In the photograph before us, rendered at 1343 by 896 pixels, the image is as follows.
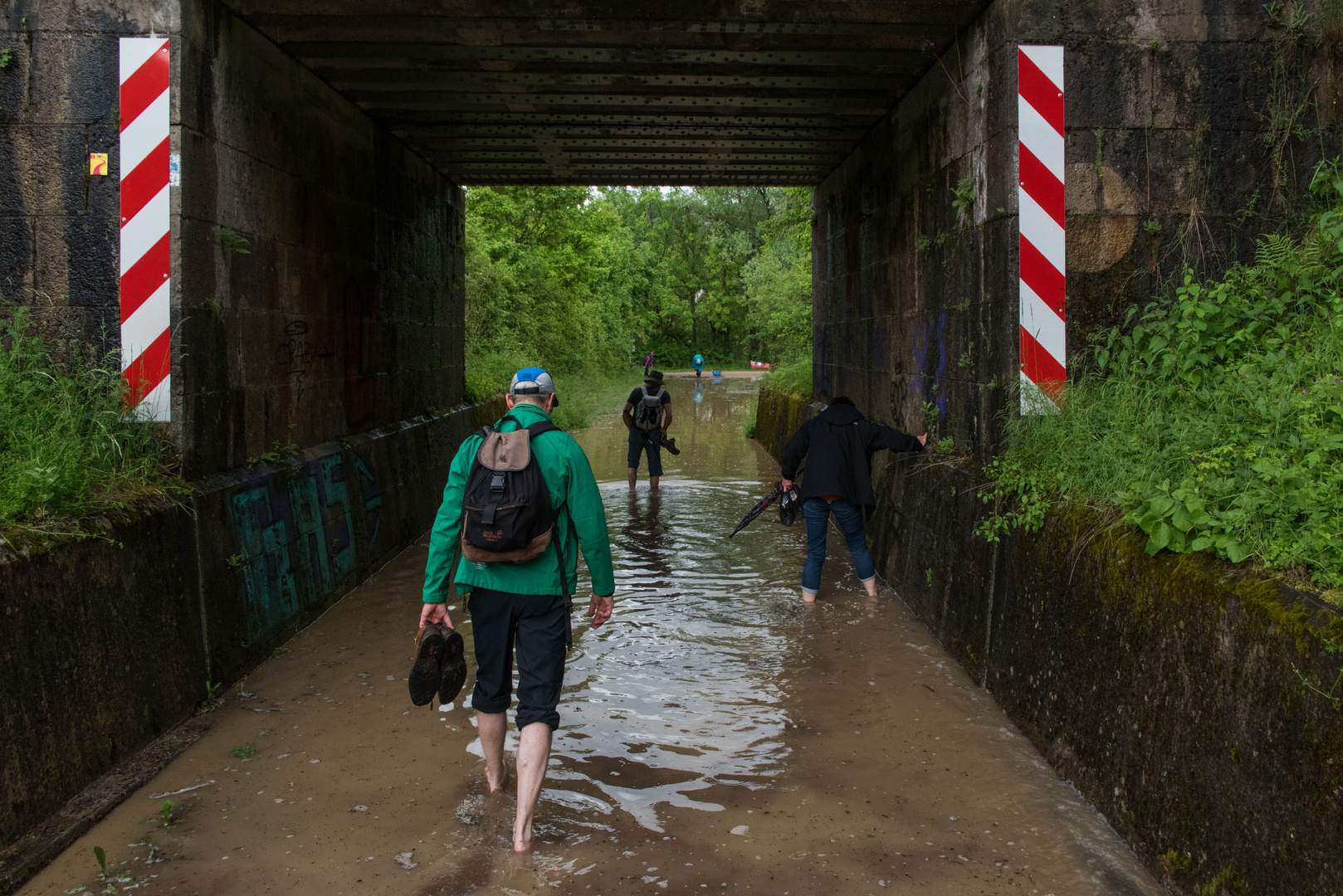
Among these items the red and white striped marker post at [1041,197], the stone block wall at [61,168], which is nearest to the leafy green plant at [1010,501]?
the red and white striped marker post at [1041,197]

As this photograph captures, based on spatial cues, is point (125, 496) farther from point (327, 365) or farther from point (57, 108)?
point (327, 365)

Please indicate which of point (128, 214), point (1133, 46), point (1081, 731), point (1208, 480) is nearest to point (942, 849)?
point (1081, 731)

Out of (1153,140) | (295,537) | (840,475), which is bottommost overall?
(295,537)

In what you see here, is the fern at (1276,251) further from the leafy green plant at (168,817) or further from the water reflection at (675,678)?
the leafy green plant at (168,817)

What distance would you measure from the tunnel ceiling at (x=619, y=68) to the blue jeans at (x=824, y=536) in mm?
3335

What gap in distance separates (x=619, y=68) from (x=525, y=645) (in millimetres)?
5305

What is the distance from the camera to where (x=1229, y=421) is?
4.48 m

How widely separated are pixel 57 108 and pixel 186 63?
732 mm

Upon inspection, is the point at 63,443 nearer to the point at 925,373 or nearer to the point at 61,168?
the point at 61,168

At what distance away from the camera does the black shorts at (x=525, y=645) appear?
442cm

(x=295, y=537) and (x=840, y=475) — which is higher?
(x=840, y=475)

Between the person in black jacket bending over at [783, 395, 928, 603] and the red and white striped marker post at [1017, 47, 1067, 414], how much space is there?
6.17 ft

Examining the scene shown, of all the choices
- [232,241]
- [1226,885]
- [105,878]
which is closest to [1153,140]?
[1226,885]

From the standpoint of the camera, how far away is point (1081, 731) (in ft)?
15.4
